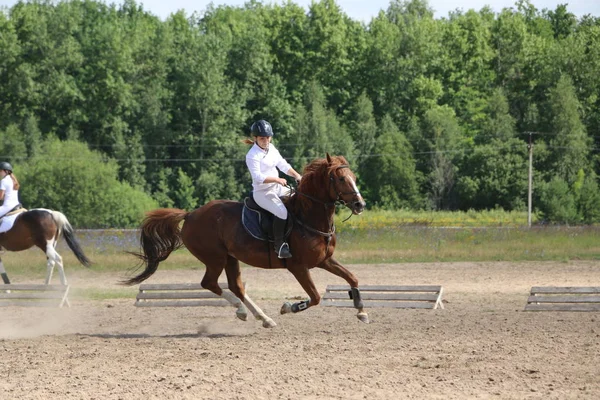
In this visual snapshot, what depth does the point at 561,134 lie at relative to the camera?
6406 cm

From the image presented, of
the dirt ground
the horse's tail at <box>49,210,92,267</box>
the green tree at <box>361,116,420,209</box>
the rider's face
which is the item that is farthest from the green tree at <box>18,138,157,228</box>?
the rider's face

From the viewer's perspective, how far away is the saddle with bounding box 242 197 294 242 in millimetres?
12055

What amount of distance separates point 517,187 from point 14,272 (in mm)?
44285

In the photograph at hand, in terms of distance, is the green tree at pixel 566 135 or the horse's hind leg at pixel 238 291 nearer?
the horse's hind leg at pixel 238 291

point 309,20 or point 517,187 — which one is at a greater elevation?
point 309,20

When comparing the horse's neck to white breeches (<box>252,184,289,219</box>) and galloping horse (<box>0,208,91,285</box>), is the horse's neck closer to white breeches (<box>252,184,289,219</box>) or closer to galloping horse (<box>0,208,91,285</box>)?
white breeches (<box>252,184,289,219</box>)

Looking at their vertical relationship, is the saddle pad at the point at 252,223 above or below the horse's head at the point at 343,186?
below

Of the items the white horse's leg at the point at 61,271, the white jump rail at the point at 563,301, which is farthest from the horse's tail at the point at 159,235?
the white jump rail at the point at 563,301

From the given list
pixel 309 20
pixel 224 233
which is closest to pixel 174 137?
pixel 309 20

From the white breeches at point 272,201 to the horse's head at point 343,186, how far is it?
2.60 ft

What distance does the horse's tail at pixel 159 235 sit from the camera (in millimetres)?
13492

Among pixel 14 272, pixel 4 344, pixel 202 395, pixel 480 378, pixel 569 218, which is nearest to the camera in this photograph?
pixel 202 395

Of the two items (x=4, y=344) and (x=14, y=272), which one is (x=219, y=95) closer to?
(x=14, y=272)

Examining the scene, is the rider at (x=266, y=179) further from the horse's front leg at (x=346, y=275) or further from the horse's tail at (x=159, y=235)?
the horse's tail at (x=159, y=235)
